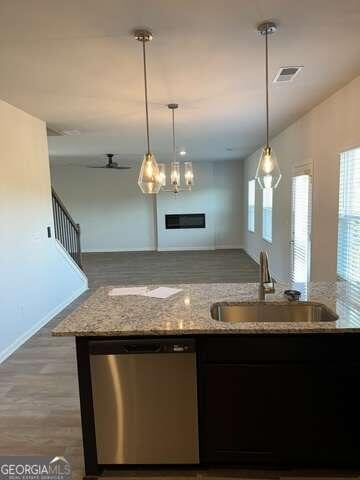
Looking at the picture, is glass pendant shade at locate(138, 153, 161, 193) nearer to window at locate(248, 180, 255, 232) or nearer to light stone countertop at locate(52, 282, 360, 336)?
light stone countertop at locate(52, 282, 360, 336)

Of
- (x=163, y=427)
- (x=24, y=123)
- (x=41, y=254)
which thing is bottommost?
(x=163, y=427)

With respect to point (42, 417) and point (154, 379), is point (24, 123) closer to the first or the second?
point (42, 417)

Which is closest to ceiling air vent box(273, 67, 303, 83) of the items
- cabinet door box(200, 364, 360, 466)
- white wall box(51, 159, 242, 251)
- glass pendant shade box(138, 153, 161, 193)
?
glass pendant shade box(138, 153, 161, 193)

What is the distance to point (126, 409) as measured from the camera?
188 centimetres

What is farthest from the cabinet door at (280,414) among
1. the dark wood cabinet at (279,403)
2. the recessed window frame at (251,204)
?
the recessed window frame at (251,204)

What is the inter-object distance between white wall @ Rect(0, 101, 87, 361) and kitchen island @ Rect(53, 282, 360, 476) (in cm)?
210

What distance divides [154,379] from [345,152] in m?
2.88

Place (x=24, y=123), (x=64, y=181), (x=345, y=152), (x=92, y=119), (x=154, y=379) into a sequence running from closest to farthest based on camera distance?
(x=154, y=379), (x=345, y=152), (x=24, y=123), (x=92, y=119), (x=64, y=181)

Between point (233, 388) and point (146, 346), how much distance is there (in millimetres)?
538

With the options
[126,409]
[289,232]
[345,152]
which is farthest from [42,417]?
[289,232]

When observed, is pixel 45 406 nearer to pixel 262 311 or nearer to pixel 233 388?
pixel 233 388

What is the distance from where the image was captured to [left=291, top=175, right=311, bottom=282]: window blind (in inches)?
177

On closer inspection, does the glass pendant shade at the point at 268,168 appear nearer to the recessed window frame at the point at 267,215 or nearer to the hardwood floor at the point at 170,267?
the recessed window frame at the point at 267,215

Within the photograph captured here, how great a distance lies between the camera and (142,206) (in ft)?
34.4
